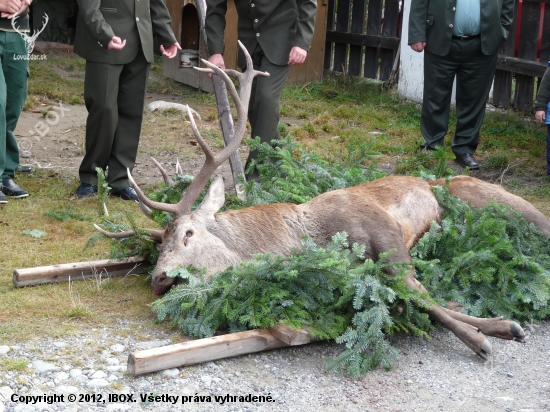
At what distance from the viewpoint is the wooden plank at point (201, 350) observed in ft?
12.5

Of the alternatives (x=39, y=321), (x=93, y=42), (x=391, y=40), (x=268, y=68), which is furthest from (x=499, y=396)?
(x=391, y=40)

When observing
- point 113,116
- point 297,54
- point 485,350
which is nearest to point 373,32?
point 297,54

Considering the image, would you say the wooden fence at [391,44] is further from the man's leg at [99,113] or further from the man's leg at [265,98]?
the man's leg at [99,113]

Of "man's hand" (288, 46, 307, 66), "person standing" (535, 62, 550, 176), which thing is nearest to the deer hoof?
"man's hand" (288, 46, 307, 66)

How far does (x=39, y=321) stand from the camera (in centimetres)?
443

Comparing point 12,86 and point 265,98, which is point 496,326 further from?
point 12,86

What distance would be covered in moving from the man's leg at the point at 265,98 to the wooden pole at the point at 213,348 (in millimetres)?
2788

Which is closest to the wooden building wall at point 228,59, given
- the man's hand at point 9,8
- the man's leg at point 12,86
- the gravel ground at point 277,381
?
the man's leg at point 12,86

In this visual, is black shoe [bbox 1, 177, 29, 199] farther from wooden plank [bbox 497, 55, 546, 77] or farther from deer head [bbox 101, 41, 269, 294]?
wooden plank [bbox 497, 55, 546, 77]

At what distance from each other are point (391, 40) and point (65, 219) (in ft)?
23.5

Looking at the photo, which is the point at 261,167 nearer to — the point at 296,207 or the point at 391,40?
the point at 296,207

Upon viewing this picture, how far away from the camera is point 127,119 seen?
278 inches

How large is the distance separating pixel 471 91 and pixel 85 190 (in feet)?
14.0

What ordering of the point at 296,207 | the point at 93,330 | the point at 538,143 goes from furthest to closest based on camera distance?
the point at 538,143 → the point at 296,207 → the point at 93,330
